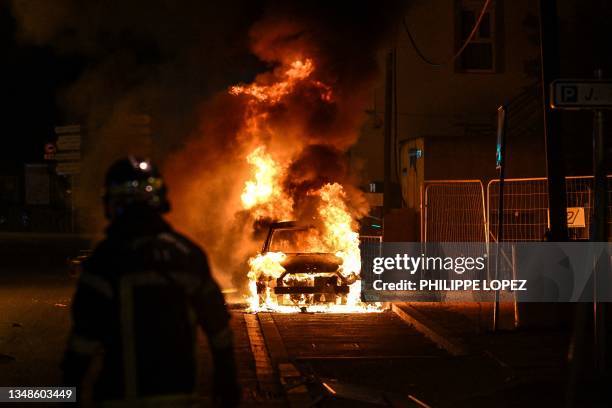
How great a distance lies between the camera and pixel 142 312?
3697 mm

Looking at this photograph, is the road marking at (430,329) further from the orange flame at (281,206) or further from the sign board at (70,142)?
the sign board at (70,142)

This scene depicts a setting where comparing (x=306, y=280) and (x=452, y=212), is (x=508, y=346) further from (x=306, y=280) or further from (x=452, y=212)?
(x=452, y=212)

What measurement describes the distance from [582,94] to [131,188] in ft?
19.0

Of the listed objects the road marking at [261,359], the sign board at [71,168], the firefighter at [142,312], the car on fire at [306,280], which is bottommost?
the road marking at [261,359]

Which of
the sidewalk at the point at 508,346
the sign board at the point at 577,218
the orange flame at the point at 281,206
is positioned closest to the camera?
the sidewalk at the point at 508,346

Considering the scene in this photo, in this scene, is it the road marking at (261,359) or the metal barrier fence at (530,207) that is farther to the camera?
the metal barrier fence at (530,207)

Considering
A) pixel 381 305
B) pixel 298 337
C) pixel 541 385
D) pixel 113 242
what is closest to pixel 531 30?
pixel 381 305

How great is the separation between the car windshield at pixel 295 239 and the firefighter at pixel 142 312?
34.8 feet

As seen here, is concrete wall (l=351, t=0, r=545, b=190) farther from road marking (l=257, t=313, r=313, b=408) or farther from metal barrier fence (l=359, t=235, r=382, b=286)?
road marking (l=257, t=313, r=313, b=408)

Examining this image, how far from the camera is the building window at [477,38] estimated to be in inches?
921

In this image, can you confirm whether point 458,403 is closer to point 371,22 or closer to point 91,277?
point 91,277

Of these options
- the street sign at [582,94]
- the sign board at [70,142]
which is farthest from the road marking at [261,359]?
the sign board at [70,142]

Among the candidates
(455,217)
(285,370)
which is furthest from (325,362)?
(455,217)

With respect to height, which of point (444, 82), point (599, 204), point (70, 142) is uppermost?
point (444, 82)
